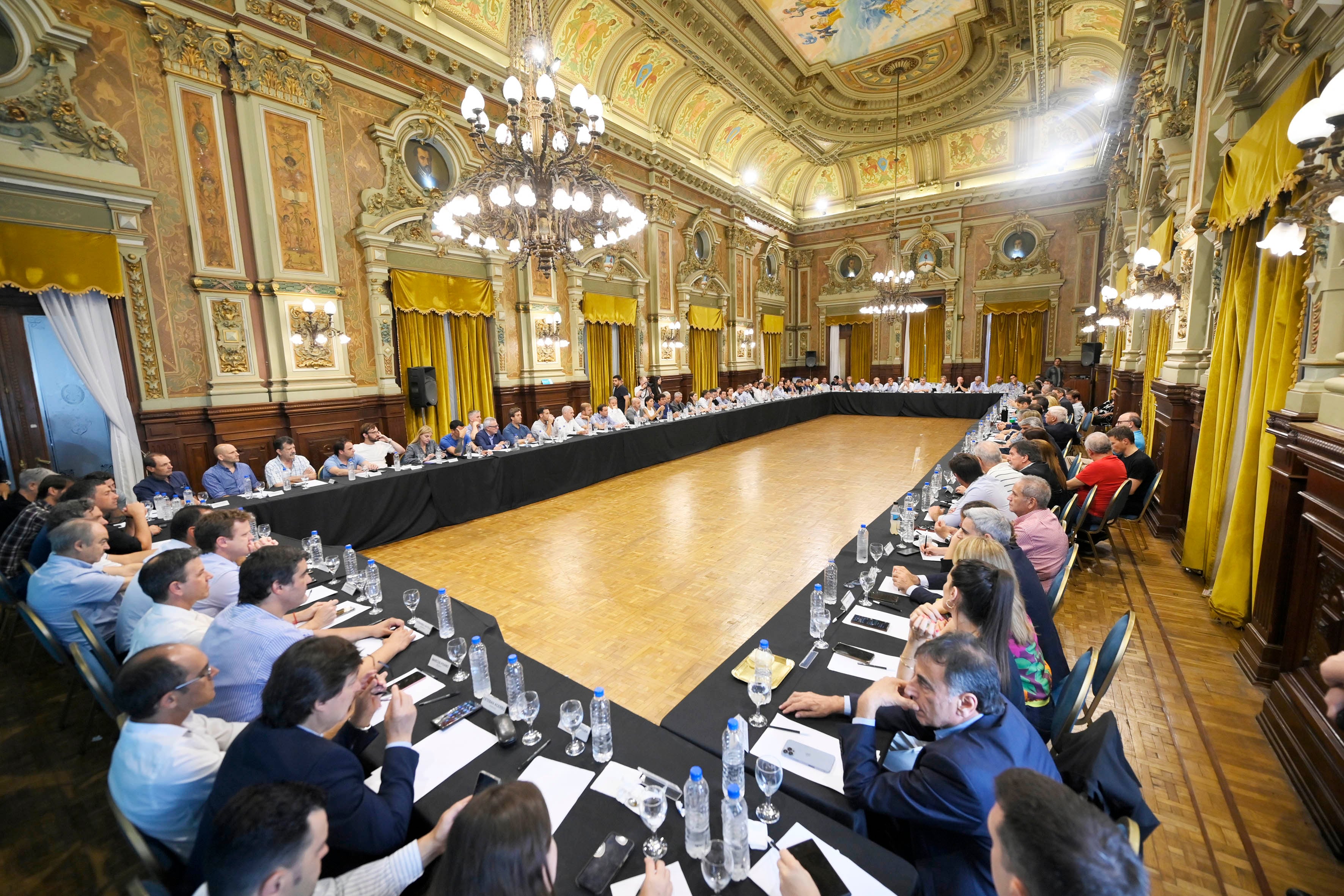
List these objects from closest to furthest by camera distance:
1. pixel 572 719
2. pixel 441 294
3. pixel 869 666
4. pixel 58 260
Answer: pixel 572 719 < pixel 869 666 < pixel 58 260 < pixel 441 294

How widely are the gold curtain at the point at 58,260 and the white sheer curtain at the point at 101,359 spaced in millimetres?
134

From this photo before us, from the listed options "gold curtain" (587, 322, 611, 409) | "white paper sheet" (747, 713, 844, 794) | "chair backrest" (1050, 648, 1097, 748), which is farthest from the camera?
"gold curtain" (587, 322, 611, 409)

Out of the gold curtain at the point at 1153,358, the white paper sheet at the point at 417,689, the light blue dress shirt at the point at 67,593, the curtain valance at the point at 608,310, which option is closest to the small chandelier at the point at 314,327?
the curtain valance at the point at 608,310

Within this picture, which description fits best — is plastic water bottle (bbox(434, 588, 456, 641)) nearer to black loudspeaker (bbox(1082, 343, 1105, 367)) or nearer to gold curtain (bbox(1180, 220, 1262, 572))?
gold curtain (bbox(1180, 220, 1262, 572))

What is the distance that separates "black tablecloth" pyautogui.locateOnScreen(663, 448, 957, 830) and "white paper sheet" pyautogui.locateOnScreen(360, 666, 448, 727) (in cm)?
86

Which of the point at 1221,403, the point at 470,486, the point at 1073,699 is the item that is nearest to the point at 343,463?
the point at 470,486

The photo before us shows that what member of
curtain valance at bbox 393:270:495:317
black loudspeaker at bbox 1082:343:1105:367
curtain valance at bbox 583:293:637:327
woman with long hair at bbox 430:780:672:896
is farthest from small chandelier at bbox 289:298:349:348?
black loudspeaker at bbox 1082:343:1105:367

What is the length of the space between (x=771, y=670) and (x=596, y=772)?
724mm

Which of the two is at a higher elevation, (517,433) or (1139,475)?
(517,433)

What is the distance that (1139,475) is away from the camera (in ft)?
15.9

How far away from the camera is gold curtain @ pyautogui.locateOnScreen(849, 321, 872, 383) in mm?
17938

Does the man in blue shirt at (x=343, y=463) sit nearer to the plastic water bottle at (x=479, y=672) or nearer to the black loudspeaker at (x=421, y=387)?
the black loudspeaker at (x=421, y=387)

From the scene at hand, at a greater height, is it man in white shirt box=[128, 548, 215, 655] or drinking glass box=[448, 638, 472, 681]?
man in white shirt box=[128, 548, 215, 655]

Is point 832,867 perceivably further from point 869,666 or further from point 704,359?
point 704,359
